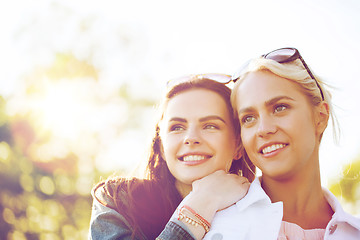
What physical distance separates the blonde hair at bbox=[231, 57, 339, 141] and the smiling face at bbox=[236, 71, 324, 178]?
4 cm

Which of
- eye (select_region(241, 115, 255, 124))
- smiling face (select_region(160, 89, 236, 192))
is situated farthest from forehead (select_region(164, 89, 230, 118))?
eye (select_region(241, 115, 255, 124))

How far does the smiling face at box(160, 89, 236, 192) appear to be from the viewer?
2934 millimetres

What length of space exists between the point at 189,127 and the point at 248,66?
0.71m

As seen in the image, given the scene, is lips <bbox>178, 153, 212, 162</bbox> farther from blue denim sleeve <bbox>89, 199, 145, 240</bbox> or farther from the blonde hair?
blue denim sleeve <bbox>89, 199, 145, 240</bbox>

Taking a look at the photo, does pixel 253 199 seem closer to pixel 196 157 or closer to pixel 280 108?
pixel 196 157

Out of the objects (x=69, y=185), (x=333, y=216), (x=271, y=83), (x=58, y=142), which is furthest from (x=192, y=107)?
(x=69, y=185)

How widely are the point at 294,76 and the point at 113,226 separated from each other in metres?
→ 1.78

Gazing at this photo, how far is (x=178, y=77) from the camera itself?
3504 mm

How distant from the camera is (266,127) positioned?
8.58 ft

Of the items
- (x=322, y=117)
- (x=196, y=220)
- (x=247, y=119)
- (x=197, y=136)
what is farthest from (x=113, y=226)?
(x=322, y=117)

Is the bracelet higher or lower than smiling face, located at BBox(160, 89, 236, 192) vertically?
lower

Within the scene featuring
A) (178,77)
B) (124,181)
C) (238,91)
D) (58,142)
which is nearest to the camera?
(238,91)

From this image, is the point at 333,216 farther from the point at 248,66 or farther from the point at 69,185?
the point at 69,185

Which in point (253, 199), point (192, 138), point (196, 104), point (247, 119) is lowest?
point (253, 199)
